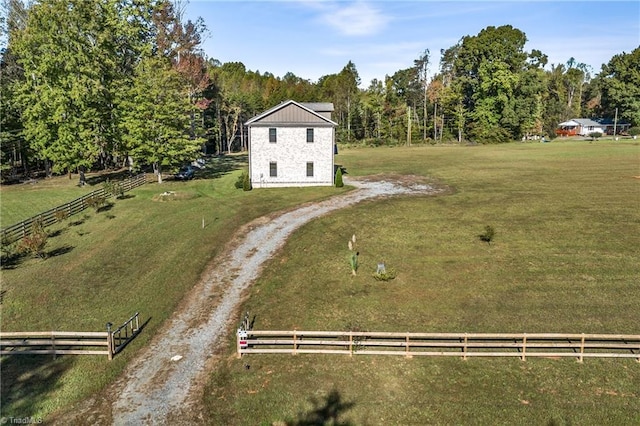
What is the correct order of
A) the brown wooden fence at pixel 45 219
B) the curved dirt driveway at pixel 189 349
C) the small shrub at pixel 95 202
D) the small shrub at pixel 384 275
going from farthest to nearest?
1. the small shrub at pixel 95 202
2. the brown wooden fence at pixel 45 219
3. the small shrub at pixel 384 275
4. the curved dirt driveway at pixel 189 349

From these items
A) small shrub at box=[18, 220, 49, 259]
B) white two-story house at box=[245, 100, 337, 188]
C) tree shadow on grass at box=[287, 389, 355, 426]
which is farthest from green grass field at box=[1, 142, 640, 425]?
white two-story house at box=[245, 100, 337, 188]

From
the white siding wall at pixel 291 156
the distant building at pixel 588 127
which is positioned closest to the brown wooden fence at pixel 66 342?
the white siding wall at pixel 291 156

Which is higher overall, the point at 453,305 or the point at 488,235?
the point at 488,235

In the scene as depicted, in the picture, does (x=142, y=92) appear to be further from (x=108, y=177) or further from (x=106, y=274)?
(x=106, y=274)

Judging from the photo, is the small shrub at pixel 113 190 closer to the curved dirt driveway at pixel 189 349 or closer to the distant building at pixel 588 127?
the curved dirt driveway at pixel 189 349

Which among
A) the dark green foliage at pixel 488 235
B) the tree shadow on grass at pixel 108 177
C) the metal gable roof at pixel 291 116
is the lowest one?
the dark green foliage at pixel 488 235

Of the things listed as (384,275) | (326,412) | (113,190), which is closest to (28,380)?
(326,412)

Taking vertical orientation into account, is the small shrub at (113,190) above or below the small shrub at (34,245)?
above
